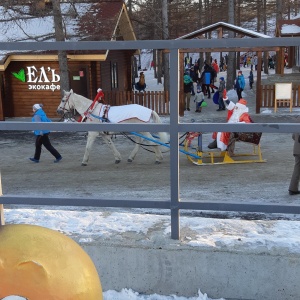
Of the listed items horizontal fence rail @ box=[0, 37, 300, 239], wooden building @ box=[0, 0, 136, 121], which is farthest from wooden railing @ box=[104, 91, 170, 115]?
horizontal fence rail @ box=[0, 37, 300, 239]

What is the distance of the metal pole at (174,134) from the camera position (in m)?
3.28

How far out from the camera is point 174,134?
337cm

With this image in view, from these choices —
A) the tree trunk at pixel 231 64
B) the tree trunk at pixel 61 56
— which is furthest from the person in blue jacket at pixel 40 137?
the tree trunk at pixel 231 64

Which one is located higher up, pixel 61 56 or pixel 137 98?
pixel 61 56

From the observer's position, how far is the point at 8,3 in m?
19.5

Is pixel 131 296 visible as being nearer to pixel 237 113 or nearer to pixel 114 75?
pixel 237 113

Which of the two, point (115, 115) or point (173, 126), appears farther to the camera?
point (115, 115)

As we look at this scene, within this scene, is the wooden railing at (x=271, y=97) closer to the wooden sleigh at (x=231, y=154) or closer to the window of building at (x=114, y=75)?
the window of building at (x=114, y=75)

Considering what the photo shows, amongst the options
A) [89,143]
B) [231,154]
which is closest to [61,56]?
[89,143]

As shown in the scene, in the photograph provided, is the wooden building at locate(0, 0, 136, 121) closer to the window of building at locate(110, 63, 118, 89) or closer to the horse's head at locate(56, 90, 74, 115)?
the window of building at locate(110, 63, 118, 89)

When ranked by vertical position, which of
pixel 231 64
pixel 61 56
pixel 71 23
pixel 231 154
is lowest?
pixel 231 154

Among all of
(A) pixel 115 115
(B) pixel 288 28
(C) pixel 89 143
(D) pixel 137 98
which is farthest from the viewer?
(B) pixel 288 28

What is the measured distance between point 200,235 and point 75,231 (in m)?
0.99

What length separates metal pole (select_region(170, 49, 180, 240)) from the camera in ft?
10.8
